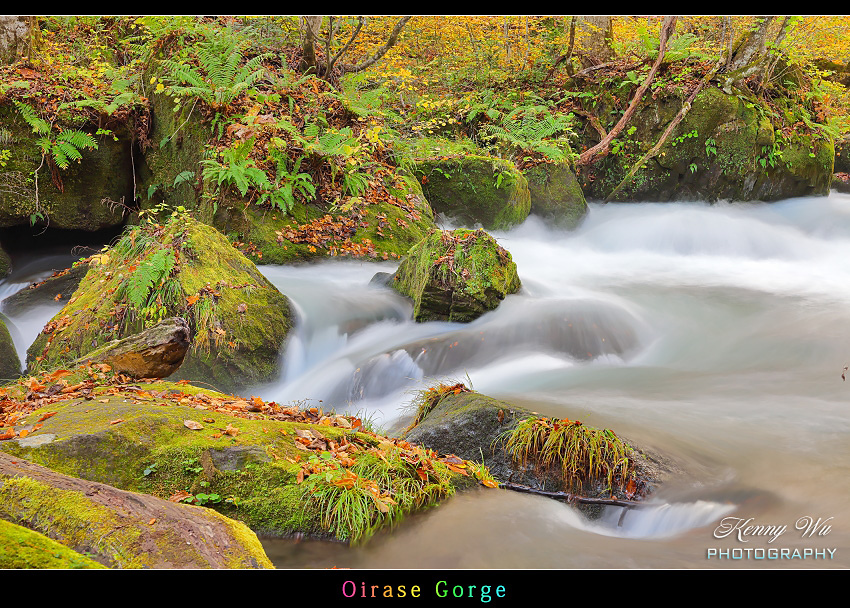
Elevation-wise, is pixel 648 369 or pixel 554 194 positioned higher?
pixel 554 194

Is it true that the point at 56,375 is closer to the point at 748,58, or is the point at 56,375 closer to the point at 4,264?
the point at 4,264

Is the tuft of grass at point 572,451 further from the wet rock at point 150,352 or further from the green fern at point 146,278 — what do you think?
the green fern at point 146,278

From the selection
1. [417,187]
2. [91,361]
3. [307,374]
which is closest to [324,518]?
[91,361]

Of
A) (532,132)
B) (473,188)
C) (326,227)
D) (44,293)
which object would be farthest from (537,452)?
(532,132)

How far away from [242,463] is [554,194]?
9891 millimetres

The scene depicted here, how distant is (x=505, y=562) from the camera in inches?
98.7

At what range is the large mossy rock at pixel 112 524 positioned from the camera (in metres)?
1.79

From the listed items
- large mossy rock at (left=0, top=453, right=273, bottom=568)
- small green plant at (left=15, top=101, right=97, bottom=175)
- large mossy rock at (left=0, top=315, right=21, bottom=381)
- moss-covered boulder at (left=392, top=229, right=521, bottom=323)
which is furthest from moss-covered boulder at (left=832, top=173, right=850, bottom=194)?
large mossy rock at (left=0, top=315, right=21, bottom=381)

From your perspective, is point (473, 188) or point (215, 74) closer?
point (215, 74)

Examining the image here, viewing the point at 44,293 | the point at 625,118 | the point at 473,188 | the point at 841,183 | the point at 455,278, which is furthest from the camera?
the point at 841,183

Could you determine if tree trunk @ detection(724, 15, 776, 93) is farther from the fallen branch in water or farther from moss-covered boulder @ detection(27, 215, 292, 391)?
the fallen branch in water

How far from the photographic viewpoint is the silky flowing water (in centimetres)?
282

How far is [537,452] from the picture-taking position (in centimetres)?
378

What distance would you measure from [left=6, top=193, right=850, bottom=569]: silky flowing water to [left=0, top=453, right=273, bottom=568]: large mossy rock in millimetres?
574
